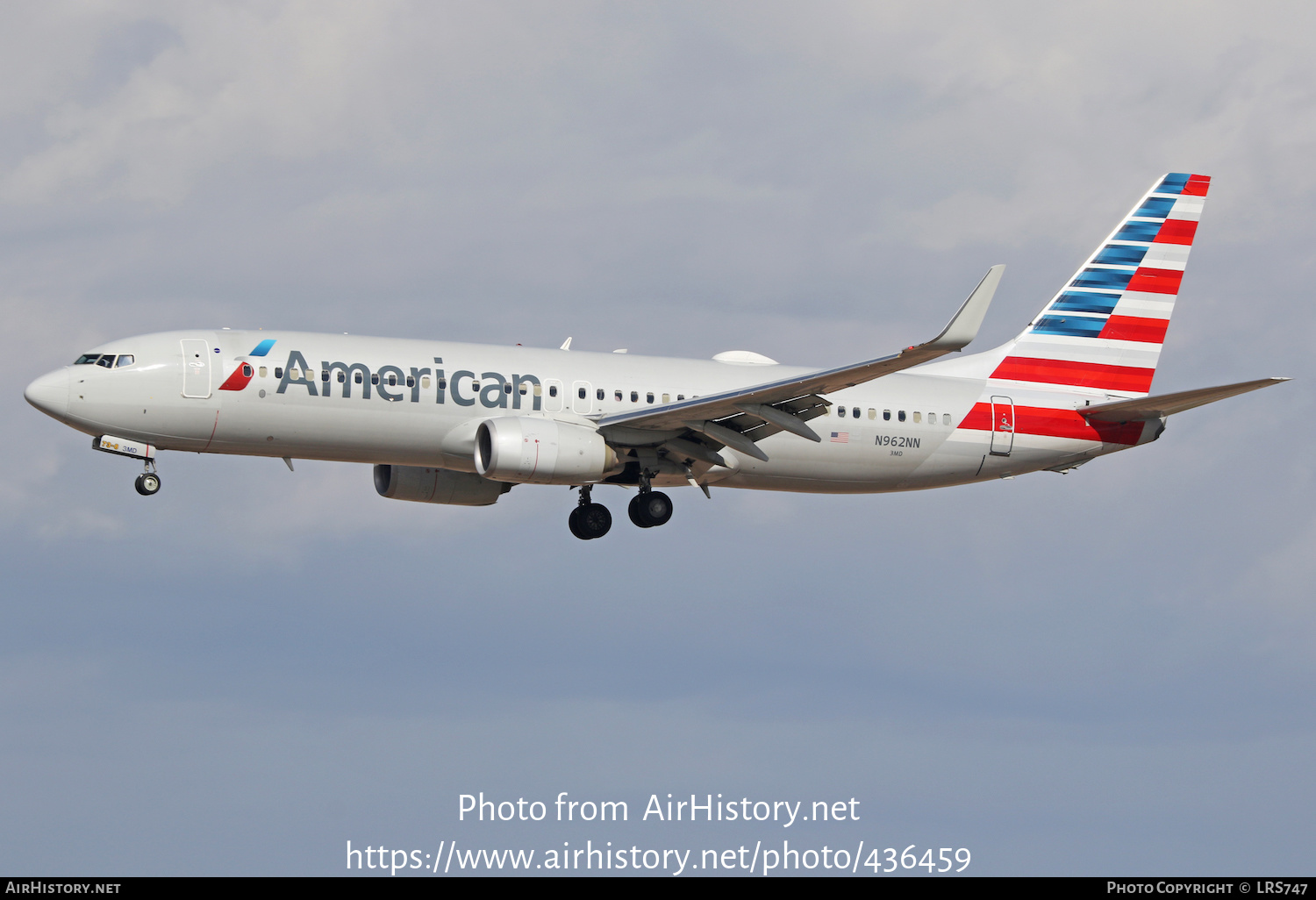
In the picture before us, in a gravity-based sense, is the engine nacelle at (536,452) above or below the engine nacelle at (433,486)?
below

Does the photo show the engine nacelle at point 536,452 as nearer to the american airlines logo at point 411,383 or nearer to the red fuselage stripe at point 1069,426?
the american airlines logo at point 411,383

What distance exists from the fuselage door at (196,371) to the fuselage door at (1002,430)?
22012mm

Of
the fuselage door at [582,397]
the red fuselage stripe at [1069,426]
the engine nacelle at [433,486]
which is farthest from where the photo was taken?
the red fuselage stripe at [1069,426]

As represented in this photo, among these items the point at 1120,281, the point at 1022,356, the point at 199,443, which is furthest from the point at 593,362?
the point at 1120,281

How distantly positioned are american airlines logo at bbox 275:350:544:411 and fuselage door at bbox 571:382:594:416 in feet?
3.03

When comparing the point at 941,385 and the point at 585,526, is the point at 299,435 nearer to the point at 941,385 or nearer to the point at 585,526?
the point at 585,526

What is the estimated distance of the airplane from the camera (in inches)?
1511

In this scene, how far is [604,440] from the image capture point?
133ft

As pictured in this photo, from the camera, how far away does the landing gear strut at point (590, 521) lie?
43219mm

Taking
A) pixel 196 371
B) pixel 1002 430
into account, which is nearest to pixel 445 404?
pixel 196 371

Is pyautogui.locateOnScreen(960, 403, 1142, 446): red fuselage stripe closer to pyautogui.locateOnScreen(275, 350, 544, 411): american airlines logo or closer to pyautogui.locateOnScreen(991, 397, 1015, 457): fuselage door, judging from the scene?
pyautogui.locateOnScreen(991, 397, 1015, 457): fuselage door

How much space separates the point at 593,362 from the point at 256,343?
8.82 m

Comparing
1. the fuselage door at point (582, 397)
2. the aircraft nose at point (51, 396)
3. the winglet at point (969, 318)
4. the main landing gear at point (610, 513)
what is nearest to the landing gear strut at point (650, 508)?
the main landing gear at point (610, 513)

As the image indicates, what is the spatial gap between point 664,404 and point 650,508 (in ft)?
9.52
